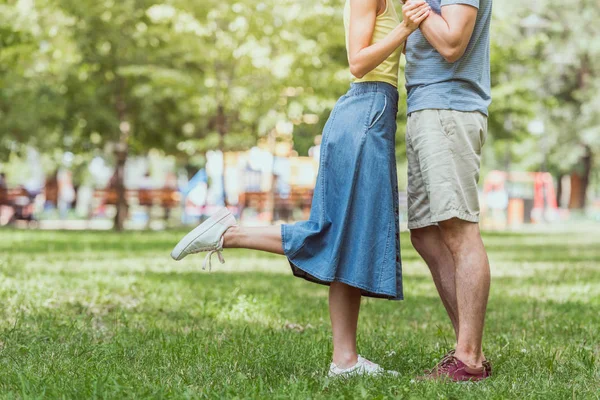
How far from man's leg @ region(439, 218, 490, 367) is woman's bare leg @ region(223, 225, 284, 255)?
723mm

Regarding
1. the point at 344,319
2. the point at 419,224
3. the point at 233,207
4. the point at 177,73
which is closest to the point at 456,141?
the point at 419,224

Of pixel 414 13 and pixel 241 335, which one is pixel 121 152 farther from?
pixel 414 13

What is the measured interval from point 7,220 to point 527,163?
29.5 m

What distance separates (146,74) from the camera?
20250mm

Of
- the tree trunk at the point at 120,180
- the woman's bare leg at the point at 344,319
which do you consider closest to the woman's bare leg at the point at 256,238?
the woman's bare leg at the point at 344,319

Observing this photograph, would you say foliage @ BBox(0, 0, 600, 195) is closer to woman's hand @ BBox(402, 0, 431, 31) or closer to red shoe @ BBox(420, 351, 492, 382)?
woman's hand @ BBox(402, 0, 431, 31)

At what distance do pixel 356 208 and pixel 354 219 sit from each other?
1.8 inches

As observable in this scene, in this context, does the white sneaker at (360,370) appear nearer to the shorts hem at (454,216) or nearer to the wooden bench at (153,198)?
the shorts hem at (454,216)

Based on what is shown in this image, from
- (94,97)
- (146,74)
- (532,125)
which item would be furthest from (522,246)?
(532,125)

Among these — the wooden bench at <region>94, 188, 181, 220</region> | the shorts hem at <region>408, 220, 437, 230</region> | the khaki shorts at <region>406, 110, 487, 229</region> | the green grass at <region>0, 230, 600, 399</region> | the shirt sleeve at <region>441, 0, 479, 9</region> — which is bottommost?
the green grass at <region>0, 230, 600, 399</region>

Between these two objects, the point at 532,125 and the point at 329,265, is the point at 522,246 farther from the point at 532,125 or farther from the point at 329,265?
the point at 532,125

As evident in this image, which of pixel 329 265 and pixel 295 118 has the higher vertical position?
pixel 295 118

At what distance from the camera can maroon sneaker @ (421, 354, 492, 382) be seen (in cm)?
402

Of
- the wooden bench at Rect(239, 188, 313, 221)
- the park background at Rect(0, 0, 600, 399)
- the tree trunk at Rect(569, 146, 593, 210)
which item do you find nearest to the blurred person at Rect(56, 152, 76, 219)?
the park background at Rect(0, 0, 600, 399)
